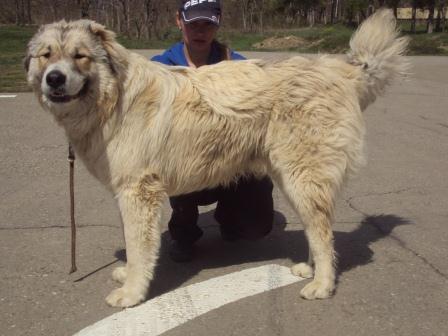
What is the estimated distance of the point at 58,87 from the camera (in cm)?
322

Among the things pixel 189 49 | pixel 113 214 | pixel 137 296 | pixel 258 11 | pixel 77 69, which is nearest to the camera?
pixel 77 69

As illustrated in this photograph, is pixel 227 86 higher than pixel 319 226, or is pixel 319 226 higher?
pixel 227 86

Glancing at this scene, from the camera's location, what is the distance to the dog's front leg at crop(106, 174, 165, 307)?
141 inches

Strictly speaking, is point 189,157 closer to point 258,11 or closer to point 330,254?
point 330,254

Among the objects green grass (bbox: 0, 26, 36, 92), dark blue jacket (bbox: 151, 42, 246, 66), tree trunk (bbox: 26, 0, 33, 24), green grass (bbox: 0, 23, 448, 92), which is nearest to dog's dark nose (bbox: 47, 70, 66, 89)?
dark blue jacket (bbox: 151, 42, 246, 66)

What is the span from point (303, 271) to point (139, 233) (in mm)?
1330

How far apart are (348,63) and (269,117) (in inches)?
30.2

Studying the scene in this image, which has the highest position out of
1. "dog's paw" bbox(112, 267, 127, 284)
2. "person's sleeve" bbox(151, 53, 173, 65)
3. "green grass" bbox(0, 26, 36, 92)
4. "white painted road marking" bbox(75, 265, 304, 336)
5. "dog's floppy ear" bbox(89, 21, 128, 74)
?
"dog's floppy ear" bbox(89, 21, 128, 74)

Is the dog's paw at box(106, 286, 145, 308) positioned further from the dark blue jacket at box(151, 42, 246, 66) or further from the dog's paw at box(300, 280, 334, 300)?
the dark blue jacket at box(151, 42, 246, 66)

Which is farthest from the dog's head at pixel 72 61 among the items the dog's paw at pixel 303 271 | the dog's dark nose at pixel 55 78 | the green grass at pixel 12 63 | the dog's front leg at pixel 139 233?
the green grass at pixel 12 63

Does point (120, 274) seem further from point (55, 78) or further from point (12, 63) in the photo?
point (12, 63)

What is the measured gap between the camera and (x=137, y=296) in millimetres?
3615

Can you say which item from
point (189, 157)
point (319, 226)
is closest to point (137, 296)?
point (189, 157)

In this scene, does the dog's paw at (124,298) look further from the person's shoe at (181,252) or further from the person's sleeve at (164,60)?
the person's sleeve at (164,60)
